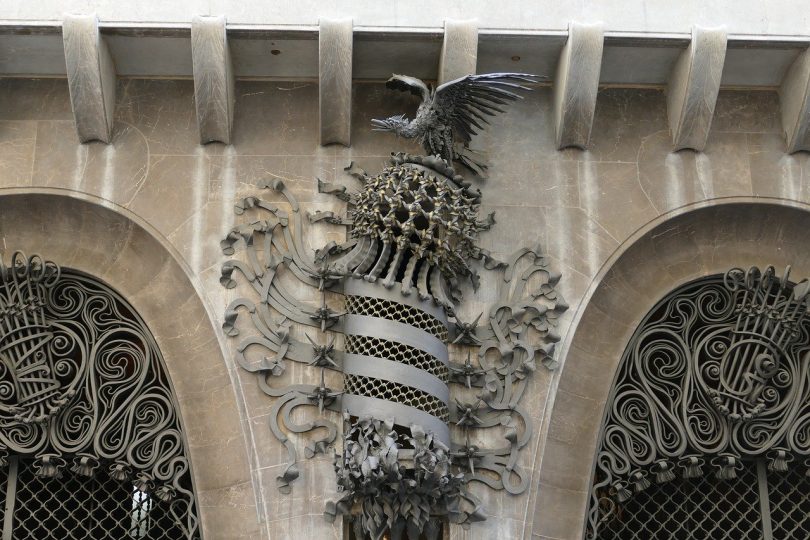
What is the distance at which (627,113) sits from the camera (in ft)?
51.5

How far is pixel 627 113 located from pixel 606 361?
2.37 m

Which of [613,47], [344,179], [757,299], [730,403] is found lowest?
[730,403]

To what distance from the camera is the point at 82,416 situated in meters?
14.8

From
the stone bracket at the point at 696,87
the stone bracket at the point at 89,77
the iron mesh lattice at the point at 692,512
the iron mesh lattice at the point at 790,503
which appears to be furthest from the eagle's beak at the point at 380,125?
the iron mesh lattice at the point at 790,503

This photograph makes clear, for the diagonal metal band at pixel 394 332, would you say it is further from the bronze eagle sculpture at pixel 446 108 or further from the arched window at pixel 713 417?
the arched window at pixel 713 417

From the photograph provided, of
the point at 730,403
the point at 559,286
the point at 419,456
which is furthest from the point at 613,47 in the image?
the point at 419,456

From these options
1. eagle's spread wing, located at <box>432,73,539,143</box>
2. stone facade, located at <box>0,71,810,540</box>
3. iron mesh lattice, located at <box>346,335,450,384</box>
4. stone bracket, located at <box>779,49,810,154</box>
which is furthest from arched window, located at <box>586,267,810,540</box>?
eagle's spread wing, located at <box>432,73,539,143</box>

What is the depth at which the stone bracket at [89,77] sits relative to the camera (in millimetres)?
14781

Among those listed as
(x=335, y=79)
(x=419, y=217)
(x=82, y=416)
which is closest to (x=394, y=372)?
(x=419, y=217)

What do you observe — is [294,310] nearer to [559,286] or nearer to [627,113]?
[559,286]

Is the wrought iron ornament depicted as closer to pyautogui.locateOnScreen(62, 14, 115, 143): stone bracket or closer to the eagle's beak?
the eagle's beak

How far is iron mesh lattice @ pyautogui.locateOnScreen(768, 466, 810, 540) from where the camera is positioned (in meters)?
15.4

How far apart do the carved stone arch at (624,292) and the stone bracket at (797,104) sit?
24.2 inches

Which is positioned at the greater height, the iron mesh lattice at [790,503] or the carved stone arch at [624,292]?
the carved stone arch at [624,292]
